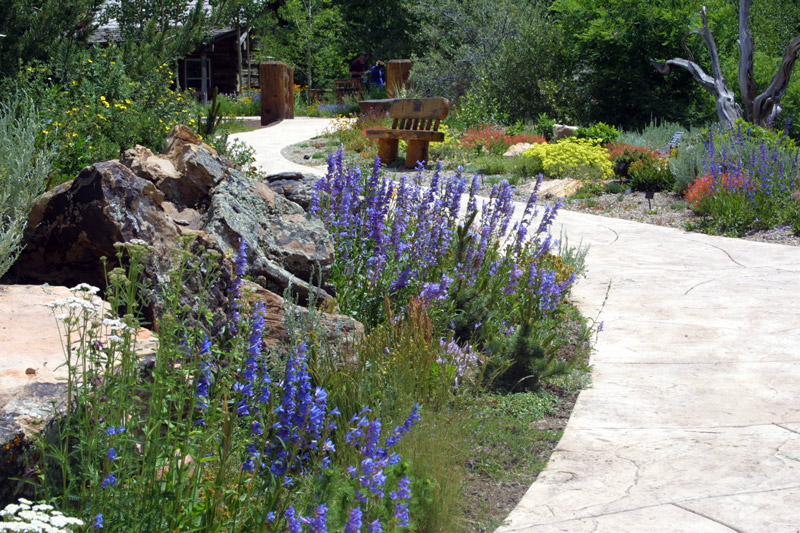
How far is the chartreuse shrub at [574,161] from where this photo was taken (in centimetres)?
1253

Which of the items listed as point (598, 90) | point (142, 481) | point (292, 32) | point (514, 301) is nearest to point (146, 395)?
point (142, 481)

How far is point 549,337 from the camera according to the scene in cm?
446

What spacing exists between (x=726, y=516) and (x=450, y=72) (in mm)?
20611

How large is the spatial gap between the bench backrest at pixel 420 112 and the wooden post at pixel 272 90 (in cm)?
953

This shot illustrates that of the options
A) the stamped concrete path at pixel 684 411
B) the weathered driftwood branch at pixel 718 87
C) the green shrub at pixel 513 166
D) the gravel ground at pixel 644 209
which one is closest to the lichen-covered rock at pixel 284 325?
the stamped concrete path at pixel 684 411

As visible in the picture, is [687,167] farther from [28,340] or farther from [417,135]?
[28,340]

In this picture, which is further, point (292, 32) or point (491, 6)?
point (292, 32)

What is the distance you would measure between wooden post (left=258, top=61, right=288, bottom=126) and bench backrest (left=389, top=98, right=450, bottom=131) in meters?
9.53

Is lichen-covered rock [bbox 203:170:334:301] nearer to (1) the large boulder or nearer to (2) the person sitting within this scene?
(1) the large boulder

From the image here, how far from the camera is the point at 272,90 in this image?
2364 centimetres

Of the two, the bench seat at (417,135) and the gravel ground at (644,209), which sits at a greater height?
the bench seat at (417,135)

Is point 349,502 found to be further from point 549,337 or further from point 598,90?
point 598,90

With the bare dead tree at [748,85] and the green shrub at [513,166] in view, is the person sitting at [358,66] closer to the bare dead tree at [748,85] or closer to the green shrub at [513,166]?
the bare dead tree at [748,85]

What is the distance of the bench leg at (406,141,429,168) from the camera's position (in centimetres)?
1401
